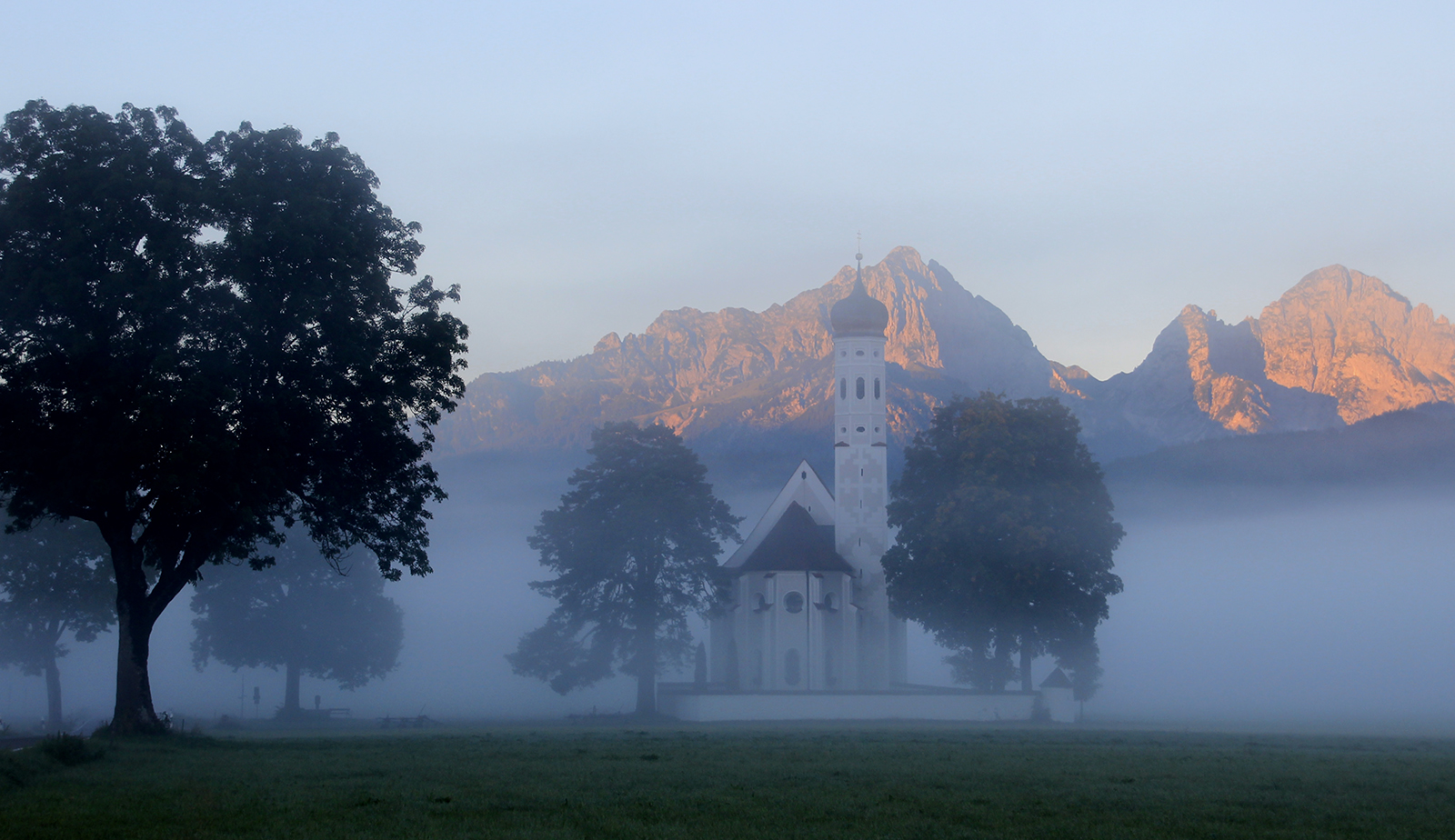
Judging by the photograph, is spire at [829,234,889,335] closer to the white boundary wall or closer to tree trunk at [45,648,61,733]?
the white boundary wall

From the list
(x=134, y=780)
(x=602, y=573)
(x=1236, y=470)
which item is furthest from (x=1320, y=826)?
(x=1236, y=470)

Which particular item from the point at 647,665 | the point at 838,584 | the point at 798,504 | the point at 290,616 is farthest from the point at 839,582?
the point at 290,616

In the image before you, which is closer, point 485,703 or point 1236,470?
point 485,703

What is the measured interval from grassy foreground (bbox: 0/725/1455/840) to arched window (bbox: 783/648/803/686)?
4585 cm

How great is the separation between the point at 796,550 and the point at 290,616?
2680 cm

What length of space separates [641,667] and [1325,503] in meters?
127

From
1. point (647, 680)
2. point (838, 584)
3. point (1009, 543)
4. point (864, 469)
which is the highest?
point (864, 469)

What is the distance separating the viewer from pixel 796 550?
74.9m

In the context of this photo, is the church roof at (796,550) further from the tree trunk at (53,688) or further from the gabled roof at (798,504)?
the tree trunk at (53,688)

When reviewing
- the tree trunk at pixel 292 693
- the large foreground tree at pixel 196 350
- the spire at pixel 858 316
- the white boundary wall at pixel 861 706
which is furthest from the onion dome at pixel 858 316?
the large foreground tree at pixel 196 350

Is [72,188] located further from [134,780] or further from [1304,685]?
[1304,685]

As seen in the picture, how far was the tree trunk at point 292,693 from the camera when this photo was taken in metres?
66.6

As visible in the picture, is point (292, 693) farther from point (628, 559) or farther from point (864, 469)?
point (864, 469)

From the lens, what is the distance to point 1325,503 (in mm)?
166500
